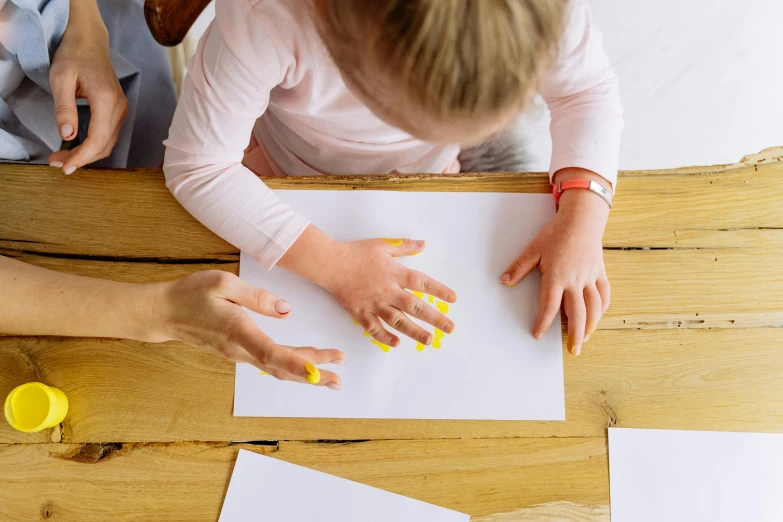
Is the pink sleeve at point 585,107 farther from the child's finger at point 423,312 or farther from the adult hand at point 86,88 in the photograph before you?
the adult hand at point 86,88

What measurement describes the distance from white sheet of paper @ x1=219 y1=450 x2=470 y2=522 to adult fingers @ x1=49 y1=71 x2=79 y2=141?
15.7 inches

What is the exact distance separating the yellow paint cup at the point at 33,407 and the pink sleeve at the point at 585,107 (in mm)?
547

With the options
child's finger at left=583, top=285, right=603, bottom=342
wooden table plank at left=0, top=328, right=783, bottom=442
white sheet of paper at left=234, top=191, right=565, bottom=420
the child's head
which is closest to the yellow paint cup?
wooden table plank at left=0, top=328, right=783, bottom=442

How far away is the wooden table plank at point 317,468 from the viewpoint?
55 centimetres

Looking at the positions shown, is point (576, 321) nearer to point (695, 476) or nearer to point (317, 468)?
point (695, 476)

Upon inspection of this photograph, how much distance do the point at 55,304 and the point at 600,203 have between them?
0.55 meters

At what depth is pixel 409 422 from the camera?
0.57m

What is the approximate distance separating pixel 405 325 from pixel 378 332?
0.09 ft

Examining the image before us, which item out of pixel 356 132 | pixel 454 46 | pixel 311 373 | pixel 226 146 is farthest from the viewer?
pixel 356 132

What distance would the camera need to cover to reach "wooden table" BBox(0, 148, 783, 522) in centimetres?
55

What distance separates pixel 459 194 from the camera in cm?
63

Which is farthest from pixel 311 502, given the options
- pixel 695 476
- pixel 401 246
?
pixel 695 476

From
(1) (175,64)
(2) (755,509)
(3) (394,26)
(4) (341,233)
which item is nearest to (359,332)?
(4) (341,233)

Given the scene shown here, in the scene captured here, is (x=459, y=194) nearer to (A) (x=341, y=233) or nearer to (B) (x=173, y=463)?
(A) (x=341, y=233)
